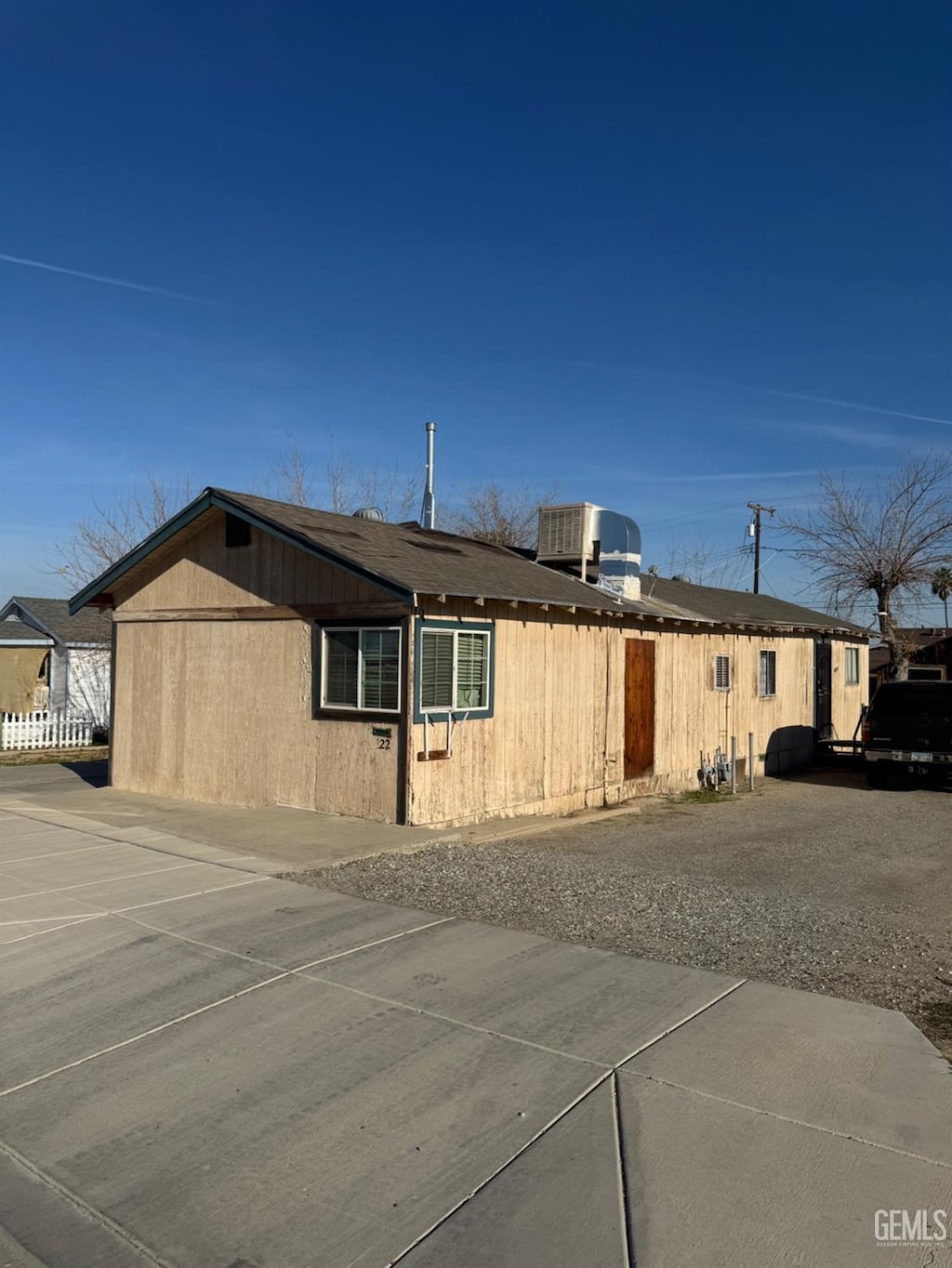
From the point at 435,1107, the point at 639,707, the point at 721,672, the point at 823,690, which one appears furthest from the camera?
the point at 823,690

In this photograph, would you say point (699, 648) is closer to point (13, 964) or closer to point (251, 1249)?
point (13, 964)

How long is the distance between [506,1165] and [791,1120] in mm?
1261

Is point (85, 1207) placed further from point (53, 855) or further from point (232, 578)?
point (232, 578)

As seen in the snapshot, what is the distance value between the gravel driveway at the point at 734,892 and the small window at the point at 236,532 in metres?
5.05

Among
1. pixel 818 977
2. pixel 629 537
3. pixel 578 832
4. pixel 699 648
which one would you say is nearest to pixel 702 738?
pixel 699 648

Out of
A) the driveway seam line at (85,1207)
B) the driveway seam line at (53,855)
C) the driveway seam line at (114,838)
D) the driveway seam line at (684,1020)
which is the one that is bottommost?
the driveway seam line at (85,1207)

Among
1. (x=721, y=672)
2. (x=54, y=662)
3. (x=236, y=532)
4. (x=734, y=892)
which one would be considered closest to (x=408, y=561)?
(x=236, y=532)

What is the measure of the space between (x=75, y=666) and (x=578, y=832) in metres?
18.7

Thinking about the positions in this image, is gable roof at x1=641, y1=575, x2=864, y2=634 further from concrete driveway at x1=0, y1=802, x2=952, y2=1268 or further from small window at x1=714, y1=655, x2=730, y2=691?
concrete driveway at x1=0, y1=802, x2=952, y2=1268

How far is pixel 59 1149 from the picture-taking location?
160 inches

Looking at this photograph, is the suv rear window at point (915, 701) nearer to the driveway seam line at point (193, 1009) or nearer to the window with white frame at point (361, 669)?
the window with white frame at point (361, 669)

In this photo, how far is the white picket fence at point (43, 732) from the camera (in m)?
22.3

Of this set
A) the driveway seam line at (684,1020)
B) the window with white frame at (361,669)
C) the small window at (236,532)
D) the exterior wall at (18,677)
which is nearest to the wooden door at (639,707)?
the window with white frame at (361,669)

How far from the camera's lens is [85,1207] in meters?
3.66
